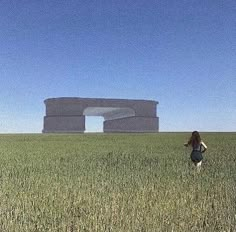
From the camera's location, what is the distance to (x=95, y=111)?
91.4m

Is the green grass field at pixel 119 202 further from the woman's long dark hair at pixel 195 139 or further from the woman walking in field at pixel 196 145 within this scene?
the woman's long dark hair at pixel 195 139

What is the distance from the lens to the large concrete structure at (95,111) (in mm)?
83312

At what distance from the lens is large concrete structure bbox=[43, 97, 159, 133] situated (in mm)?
83312

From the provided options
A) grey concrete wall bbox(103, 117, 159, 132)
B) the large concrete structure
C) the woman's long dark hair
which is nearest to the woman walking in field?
the woman's long dark hair

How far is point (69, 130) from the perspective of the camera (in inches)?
Answer: 3280

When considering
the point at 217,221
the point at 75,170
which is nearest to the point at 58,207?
the point at 217,221

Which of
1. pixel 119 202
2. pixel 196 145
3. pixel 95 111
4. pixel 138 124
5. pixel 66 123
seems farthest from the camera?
pixel 95 111

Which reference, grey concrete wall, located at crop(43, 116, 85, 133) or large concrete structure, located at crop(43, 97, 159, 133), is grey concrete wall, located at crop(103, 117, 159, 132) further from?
grey concrete wall, located at crop(43, 116, 85, 133)

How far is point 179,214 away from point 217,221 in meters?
0.66

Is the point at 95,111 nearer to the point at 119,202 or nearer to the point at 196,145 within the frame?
the point at 196,145

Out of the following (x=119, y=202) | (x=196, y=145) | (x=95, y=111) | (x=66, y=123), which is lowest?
(x=119, y=202)

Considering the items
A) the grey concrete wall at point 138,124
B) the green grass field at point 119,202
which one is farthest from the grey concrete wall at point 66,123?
the green grass field at point 119,202

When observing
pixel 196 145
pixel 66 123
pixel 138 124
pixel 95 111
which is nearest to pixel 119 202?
pixel 196 145

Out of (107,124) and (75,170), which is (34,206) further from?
(107,124)
